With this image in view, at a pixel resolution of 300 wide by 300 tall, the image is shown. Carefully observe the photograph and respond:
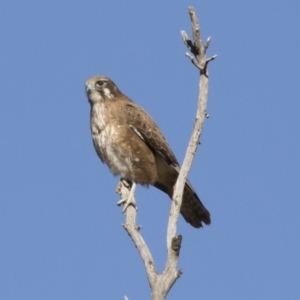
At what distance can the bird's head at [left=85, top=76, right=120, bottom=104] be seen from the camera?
8031 millimetres

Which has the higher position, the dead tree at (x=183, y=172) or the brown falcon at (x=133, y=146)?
the brown falcon at (x=133, y=146)

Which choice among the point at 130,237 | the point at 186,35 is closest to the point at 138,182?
the point at 130,237

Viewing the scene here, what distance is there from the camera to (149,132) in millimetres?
7859

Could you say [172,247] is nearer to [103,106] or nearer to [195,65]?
[195,65]

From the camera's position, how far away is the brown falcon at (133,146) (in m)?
7.68

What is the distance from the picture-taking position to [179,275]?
4957mm

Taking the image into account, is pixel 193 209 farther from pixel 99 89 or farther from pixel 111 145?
pixel 99 89

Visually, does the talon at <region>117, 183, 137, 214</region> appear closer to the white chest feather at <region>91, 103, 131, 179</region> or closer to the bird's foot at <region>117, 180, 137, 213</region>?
the bird's foot at <region>117, 180, 137, 213</region>

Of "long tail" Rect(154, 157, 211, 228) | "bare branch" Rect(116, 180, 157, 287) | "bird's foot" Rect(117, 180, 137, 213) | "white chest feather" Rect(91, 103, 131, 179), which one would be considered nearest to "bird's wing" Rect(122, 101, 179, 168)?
"white chest feather" Rect(91, 103, 131, 179)

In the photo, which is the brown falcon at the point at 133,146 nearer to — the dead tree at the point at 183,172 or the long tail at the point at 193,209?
the long tail at the point at 193,209

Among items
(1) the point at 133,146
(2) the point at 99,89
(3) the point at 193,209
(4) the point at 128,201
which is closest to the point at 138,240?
(4) the point at 128,201

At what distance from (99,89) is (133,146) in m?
0.74

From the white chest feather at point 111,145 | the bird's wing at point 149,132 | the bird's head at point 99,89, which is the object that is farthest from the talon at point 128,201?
the bird's head at point 99,89

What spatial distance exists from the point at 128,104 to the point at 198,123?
262 centimetres
